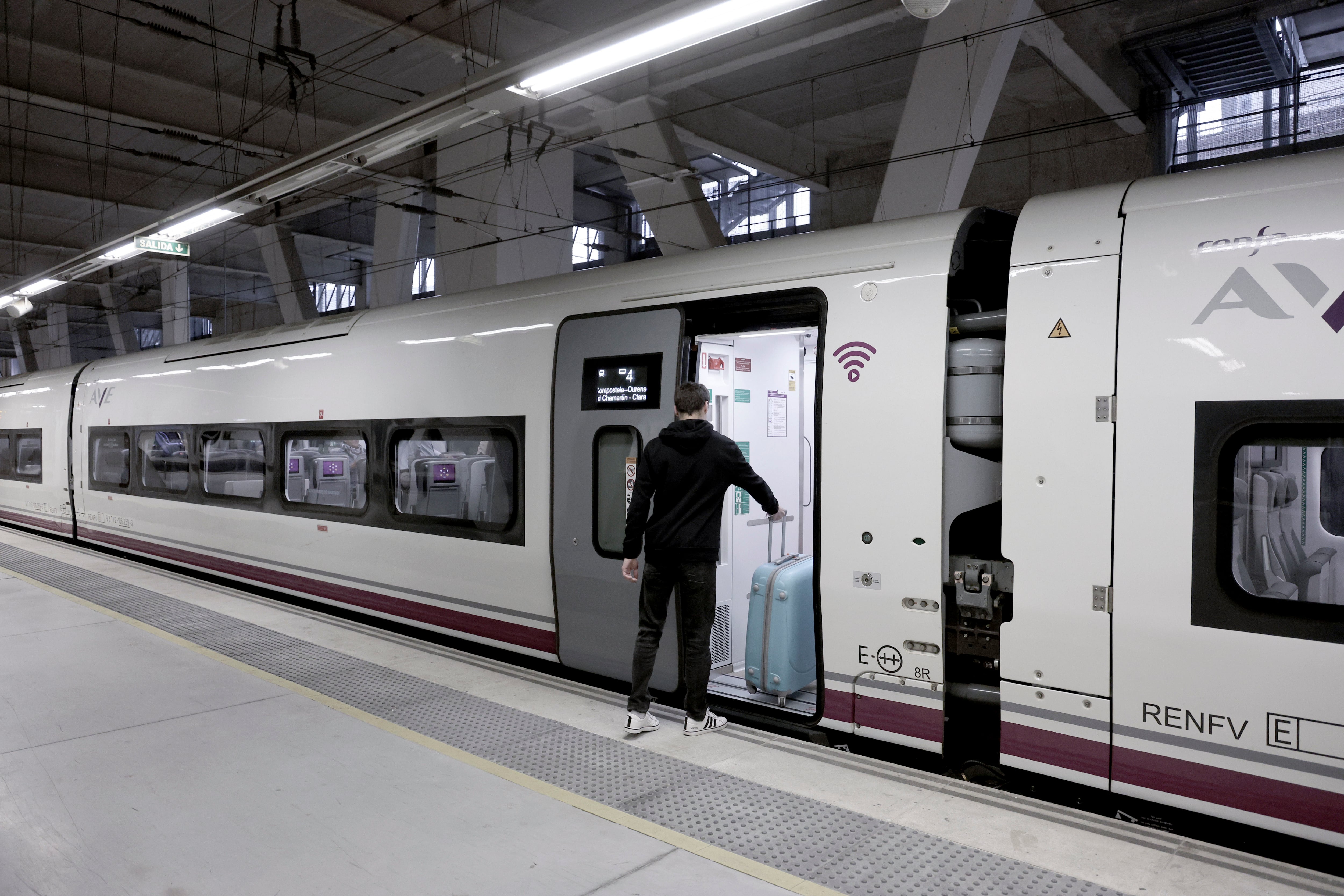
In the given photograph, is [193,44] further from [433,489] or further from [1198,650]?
[1198,650]

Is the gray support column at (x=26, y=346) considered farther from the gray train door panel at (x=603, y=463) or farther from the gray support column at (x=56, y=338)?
the gray train door panel at (x=603, y=463)

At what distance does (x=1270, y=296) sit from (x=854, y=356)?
1.53m

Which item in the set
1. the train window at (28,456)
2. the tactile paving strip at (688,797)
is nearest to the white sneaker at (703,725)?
the tactile paving strip at (688,797)

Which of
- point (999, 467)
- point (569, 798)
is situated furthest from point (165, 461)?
point (999, 467)

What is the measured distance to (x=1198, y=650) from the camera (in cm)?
298

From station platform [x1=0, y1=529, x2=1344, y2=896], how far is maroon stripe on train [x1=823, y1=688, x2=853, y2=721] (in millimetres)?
178

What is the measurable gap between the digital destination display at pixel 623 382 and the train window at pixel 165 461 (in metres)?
5.93

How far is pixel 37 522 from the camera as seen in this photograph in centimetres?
1252

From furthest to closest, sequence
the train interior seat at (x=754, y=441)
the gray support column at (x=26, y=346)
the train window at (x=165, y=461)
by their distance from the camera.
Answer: the gray support column at (x=26, y=346)
the train window at (x=165, y=461)
the train interior seat at (x=754, y=441)

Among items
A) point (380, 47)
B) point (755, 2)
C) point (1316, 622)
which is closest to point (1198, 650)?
point (1316, 622)

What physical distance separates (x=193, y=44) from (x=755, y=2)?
10.3m

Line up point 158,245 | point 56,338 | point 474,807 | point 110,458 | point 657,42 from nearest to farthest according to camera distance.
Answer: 1. point 474,807
2. point 657,42
3. point 158,245
4. point 110,458
5. point 56,338

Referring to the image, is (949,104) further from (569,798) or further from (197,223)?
(569,798)

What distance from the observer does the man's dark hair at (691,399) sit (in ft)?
13.8
